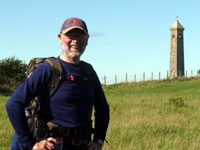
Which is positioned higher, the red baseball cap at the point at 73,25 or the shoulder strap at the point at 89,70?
the red baseball cap at the point at 73,25

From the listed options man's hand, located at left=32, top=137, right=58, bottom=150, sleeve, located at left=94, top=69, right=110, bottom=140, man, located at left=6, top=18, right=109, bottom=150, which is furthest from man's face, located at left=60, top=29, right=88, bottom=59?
man's hand, located at left=32, top=137, right=58, bottom=150

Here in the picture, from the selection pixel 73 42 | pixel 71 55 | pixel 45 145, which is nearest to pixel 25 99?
pixel 45 145

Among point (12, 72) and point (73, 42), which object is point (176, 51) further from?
point (73, 42)

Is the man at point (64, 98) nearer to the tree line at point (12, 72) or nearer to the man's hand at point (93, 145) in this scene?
the man's hand at point (93, 145)

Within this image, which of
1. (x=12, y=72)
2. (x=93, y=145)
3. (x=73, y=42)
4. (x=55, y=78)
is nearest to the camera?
(x=55, y=78)

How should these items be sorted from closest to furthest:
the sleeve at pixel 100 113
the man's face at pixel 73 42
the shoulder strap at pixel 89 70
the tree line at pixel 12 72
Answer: the man's face at pixel 73 42, the shoulder strap at pixel 89 70, the sleeve at pixel 100 113, the tree line at pixel 12 72

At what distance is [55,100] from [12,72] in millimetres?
39150

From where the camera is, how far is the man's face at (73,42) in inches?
126

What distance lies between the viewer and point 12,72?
40969 mm

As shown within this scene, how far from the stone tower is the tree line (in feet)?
120

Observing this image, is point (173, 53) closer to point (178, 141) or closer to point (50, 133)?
point (178, 141)

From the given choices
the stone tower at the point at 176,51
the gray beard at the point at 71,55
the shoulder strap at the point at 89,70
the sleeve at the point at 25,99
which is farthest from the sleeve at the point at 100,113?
the stone tower at the point at 176,51

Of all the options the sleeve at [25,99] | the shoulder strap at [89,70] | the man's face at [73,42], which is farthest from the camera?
the shoulder strap at [89,70]

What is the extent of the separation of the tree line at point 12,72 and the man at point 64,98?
117ft
